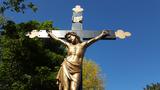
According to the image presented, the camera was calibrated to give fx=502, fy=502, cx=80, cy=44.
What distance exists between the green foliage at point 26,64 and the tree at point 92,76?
10.2m

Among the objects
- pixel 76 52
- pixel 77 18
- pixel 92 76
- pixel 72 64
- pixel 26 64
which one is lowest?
pixel 92 76

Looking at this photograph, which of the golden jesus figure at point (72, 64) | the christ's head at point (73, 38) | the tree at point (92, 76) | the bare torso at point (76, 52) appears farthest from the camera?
the tree at point (92, 76)

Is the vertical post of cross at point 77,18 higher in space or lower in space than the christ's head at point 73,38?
higher

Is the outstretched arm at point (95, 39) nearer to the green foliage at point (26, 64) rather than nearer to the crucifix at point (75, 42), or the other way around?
the crucifix at point (75, 42)

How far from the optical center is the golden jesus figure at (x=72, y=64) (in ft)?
44.2

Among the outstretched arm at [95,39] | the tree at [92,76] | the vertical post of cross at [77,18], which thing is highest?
the vertical post of cross at [77,18]

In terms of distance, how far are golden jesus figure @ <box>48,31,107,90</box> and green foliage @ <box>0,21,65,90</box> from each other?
41.9 feet

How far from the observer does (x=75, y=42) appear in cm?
1446

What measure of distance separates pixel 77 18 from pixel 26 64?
45.7 feet

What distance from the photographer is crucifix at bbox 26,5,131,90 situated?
532 inches

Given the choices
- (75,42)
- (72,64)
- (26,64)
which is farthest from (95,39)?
(26,64)

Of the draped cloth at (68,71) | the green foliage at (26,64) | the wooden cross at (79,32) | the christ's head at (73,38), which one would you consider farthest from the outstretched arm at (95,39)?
the green foliage at (26,64)

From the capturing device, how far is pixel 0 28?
24.2 meters

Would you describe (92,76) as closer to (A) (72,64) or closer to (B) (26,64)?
(B) (26,64)
